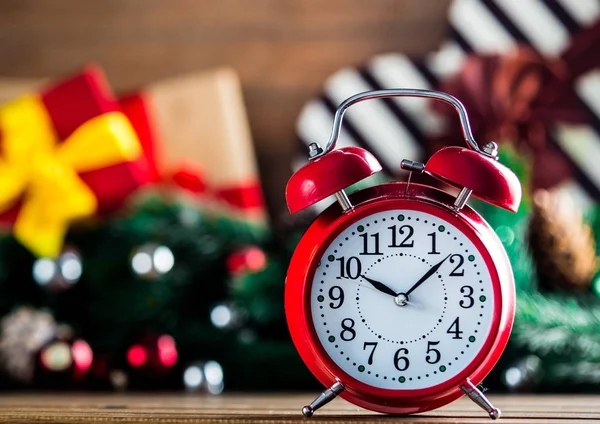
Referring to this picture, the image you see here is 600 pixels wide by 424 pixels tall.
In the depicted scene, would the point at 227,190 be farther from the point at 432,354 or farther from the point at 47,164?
the point at 432,354

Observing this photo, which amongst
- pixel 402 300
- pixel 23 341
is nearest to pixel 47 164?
pixel 23 341

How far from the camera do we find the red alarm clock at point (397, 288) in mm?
697

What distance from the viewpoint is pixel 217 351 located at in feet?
3.94

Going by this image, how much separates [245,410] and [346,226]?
0.73 ft

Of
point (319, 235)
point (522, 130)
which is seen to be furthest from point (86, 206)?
point (522, 130)

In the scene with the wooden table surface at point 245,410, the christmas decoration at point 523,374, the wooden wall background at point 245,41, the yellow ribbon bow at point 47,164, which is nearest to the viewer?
the wooden table surface at point 245,410

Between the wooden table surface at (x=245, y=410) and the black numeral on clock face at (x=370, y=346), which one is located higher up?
the black numeral on clock face at (x=370, y=346)

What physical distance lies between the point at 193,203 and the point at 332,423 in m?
0.68

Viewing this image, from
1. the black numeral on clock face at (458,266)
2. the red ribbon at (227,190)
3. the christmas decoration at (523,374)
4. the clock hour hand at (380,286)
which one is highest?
the red ribbon at (227,190)

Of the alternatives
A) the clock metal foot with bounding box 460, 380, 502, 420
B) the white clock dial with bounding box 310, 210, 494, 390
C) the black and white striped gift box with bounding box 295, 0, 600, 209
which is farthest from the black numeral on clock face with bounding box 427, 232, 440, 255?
the black and white striped gift box with bounding box 295, 0, 600, 209

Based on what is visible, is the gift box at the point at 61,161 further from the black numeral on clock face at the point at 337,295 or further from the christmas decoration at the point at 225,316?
the black numeral on clock face at the point at 337,295

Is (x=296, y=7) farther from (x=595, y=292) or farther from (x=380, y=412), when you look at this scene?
(x=380, y=412)

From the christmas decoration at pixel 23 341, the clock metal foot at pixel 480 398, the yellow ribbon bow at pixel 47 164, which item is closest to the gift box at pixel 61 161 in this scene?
the yellow ribbon bow at pixel 47 164

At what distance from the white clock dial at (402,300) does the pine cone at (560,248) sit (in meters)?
0.56
